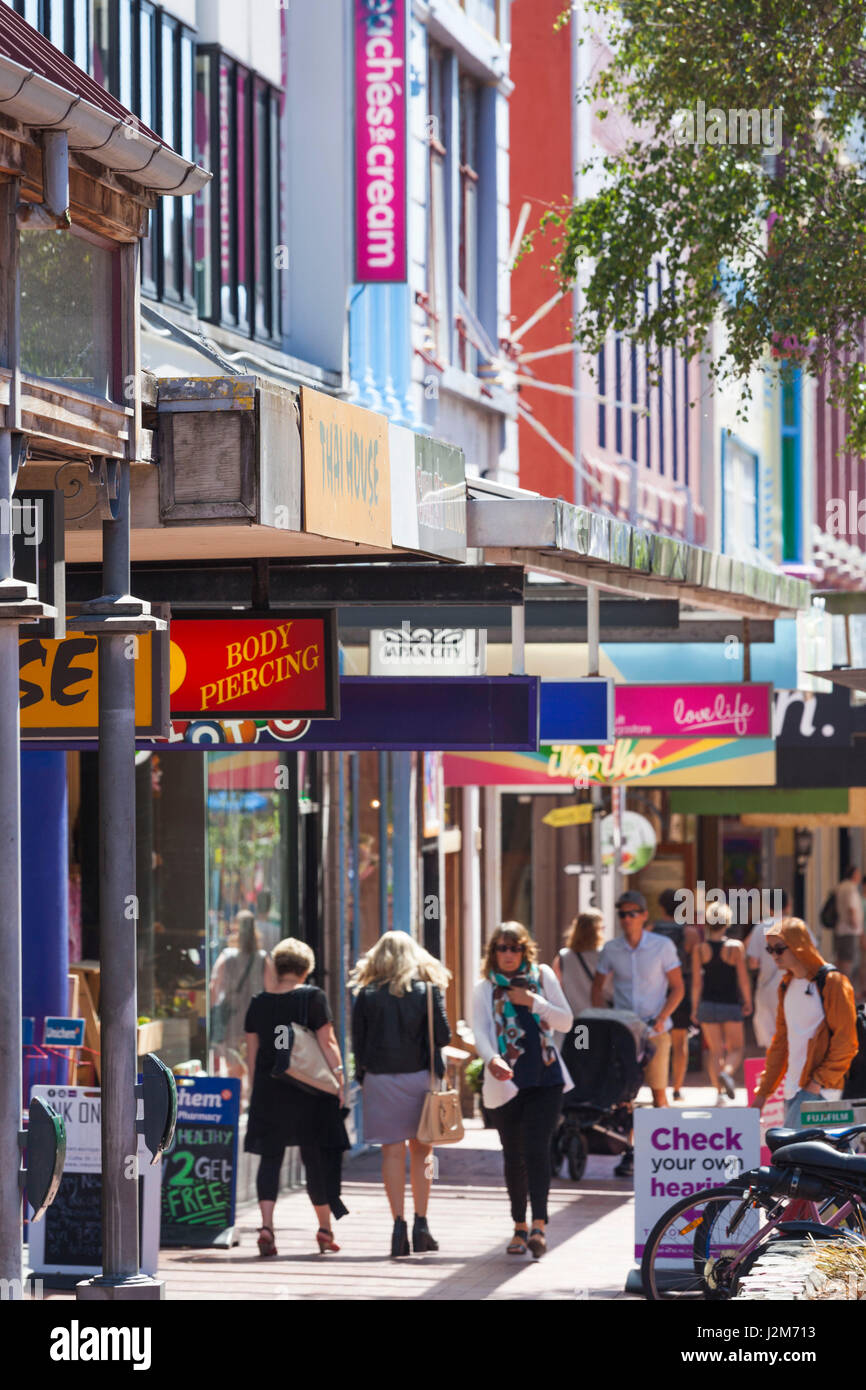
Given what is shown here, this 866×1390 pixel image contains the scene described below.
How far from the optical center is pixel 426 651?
16.1m

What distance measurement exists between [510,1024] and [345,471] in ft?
15.8

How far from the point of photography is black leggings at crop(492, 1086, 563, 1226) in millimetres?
12305

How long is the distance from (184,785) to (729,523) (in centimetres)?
2308

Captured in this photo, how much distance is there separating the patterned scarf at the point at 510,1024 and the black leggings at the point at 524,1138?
0.18m

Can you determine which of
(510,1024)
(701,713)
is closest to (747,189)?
(701,713)

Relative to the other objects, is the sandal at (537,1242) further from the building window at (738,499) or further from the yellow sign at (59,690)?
the building window at (738,499)

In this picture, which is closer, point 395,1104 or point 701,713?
point 395,1104

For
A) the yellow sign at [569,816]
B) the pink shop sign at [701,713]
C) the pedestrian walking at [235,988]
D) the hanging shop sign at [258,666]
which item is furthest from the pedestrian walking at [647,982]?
the yellow sign at [569,816]

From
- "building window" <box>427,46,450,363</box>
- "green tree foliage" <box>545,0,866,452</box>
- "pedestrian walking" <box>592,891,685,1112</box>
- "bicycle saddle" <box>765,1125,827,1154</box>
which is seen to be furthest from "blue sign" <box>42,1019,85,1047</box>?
"building window" <box>427,46,450,363</box>

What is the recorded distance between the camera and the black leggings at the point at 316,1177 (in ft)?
40.9

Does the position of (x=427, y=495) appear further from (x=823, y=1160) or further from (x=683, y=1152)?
(x=683, y=1152)

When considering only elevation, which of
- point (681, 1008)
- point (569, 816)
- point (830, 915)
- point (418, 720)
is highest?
point (418, 720)

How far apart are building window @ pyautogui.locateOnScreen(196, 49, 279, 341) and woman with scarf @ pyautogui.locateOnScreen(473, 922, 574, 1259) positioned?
5436 millimetres

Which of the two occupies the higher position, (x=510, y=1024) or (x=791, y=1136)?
(x=510, y=1024)
